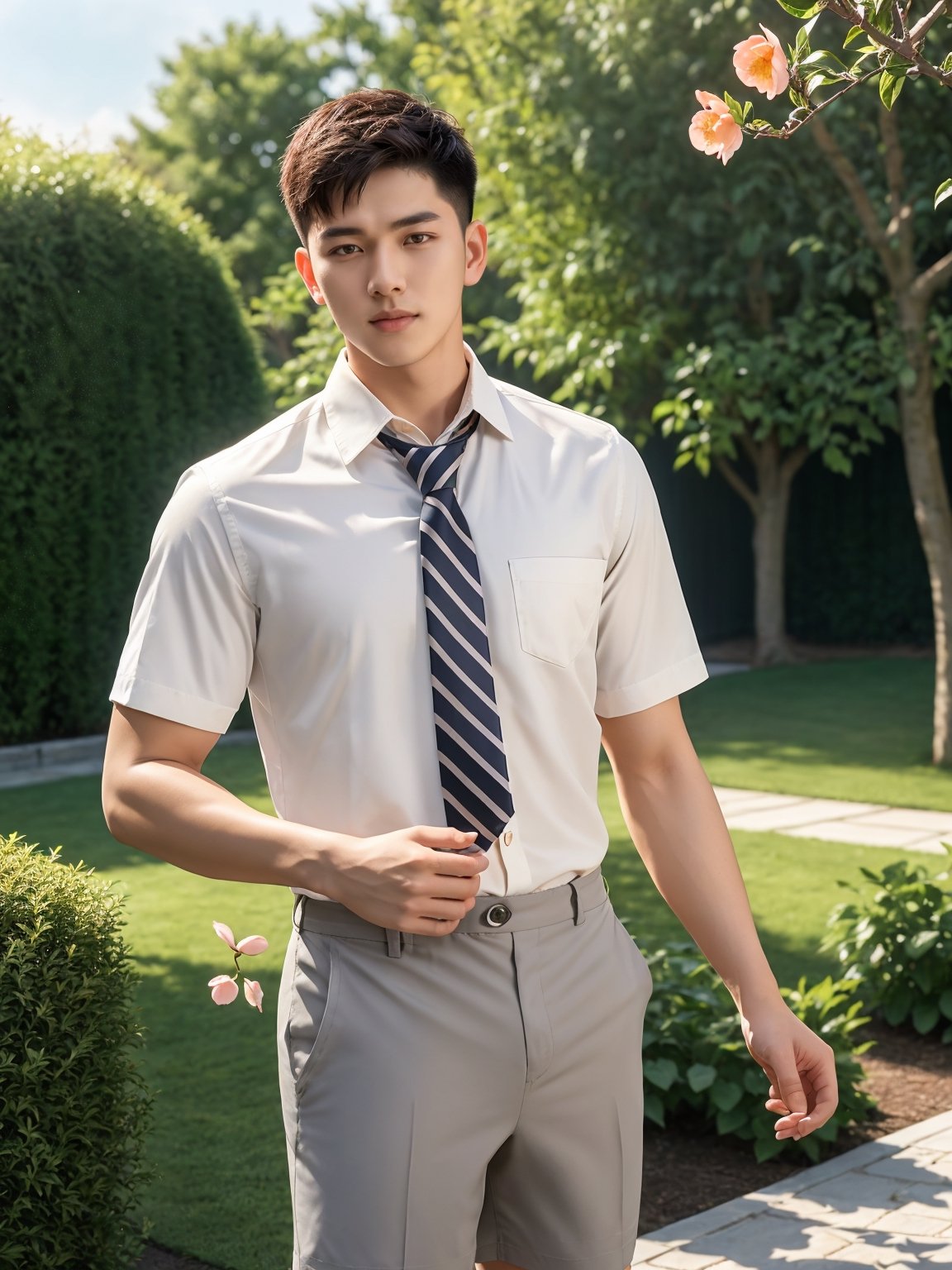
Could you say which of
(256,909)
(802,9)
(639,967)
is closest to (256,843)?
(639,967)

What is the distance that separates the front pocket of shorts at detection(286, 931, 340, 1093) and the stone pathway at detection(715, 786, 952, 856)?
5.82 meters

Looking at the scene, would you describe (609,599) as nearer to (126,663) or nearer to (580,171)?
(126,663)

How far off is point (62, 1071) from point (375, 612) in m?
1.55

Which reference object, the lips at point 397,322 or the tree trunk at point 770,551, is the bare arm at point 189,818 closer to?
the lips at point 397,322

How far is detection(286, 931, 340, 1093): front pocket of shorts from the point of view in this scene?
181 centimetres

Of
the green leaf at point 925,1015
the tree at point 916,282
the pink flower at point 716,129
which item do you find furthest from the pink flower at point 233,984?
the tree at point 916,282

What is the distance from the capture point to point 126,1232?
3.27 metres

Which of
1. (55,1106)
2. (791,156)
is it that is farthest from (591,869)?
(791,156)

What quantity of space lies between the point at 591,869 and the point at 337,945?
365 millimetres

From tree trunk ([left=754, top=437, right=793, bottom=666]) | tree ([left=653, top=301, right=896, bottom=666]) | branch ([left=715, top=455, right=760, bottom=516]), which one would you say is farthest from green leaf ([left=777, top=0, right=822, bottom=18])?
tree trunk ([left=754, top=437, right=793, bottom=666])

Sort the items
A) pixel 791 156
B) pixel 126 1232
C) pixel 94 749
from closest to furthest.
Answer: pixel 126 1232, pixel 94 749, pixel 791 156

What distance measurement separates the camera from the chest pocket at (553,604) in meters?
1.92

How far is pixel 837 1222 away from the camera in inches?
142

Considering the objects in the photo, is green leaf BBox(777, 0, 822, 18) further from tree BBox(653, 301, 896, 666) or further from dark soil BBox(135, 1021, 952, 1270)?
tree BBox(653, 301, 896, 666)
